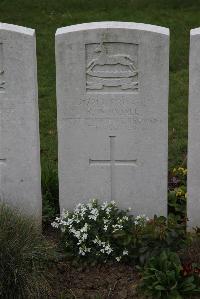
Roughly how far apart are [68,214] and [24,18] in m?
8.55

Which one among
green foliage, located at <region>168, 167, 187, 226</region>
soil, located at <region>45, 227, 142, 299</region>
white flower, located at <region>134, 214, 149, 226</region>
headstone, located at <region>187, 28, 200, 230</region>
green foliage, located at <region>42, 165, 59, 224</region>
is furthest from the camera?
green foliage, located at <region>42, 165, 59, 224</region>

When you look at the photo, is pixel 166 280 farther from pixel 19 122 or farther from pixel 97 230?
pixel 19 122

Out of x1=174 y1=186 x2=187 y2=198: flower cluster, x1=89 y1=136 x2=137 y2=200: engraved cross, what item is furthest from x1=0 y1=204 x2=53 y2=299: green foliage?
x1=174 y1=186 x2=187 y2=198: flower cluster

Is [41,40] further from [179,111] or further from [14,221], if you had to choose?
[14,221]

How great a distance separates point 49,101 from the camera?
31.2ft

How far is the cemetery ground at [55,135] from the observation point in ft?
17.4

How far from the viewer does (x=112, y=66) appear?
5.62 m

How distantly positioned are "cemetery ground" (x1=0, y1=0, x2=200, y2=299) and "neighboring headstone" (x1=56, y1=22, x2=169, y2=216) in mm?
480

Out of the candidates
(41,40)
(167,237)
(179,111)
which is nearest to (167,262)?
(167,237)

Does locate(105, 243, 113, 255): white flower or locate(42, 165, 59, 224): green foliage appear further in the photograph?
locate(42, 165, 59, 224): green foliage

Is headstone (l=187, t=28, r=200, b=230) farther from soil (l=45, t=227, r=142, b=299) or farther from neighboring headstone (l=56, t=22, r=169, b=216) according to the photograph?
soil (l=45, t=227, r=142, b=299)

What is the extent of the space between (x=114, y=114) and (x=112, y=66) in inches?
16.0

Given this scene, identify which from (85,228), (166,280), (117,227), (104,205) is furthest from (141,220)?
(166,280)

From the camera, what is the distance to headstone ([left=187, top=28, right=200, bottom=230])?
5.52 metres
